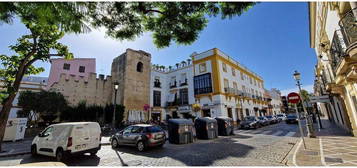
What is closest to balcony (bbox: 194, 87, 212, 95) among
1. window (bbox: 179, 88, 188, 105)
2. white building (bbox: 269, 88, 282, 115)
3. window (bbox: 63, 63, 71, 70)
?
window (bbox: 179, 88, 188, 105)

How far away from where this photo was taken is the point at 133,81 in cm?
2356

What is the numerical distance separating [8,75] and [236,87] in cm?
2624

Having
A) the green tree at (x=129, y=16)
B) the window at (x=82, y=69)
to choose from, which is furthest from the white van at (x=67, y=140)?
the window at (x=82, y=69)

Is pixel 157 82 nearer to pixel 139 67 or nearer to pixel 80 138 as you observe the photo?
pixel 139 67

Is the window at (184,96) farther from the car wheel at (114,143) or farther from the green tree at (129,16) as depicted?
the green tree at (129,16)

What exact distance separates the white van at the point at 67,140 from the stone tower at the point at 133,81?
579 inches

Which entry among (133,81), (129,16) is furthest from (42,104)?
(129,16)

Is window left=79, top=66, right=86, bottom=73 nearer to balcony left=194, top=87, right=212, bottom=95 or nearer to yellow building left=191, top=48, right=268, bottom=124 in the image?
yellow building left=191, top=48, right=268, bottom=124

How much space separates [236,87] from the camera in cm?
2600

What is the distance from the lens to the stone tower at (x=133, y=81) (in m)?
22.4

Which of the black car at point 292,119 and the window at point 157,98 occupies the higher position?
the window at point 157,98

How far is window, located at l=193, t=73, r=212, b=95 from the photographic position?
22.7 meters

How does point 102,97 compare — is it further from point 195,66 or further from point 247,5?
point 247,5

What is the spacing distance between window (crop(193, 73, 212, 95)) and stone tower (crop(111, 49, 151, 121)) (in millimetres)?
8123
